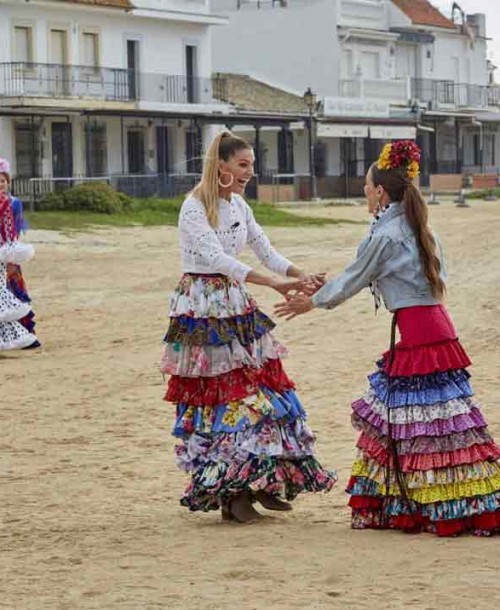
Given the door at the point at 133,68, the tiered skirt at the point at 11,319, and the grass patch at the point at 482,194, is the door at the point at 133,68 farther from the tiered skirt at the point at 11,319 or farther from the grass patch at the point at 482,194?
the tiered skirt at the point at 11,319

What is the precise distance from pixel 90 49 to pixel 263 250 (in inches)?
1488

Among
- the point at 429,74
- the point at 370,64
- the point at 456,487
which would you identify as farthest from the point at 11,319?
the point at 429,74

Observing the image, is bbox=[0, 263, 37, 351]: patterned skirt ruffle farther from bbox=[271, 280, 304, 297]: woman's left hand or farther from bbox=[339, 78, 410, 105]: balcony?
bbox=[339, 78, 410, 105]: balcony

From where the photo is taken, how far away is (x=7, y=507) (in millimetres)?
7848

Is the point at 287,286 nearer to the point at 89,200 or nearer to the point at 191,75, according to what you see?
the point at 89,200

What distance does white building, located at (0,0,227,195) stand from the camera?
135 ft

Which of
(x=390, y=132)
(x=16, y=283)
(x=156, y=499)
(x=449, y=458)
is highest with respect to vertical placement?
(x=390, y=132)

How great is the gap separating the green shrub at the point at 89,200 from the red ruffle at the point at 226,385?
25192mm

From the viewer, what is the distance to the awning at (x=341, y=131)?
5309 cm

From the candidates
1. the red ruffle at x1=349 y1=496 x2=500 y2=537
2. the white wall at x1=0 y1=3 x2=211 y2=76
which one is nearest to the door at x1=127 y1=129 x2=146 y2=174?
the white wall at x1=0 y1=3 x2=211 y2=76

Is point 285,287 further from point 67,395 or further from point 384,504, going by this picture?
point 67,395

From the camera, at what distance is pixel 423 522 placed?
22.5 feet

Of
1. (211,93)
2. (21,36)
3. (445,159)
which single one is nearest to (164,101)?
(211,93)

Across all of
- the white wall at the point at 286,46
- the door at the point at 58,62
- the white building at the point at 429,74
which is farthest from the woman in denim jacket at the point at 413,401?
the white building at the point at 429,74
